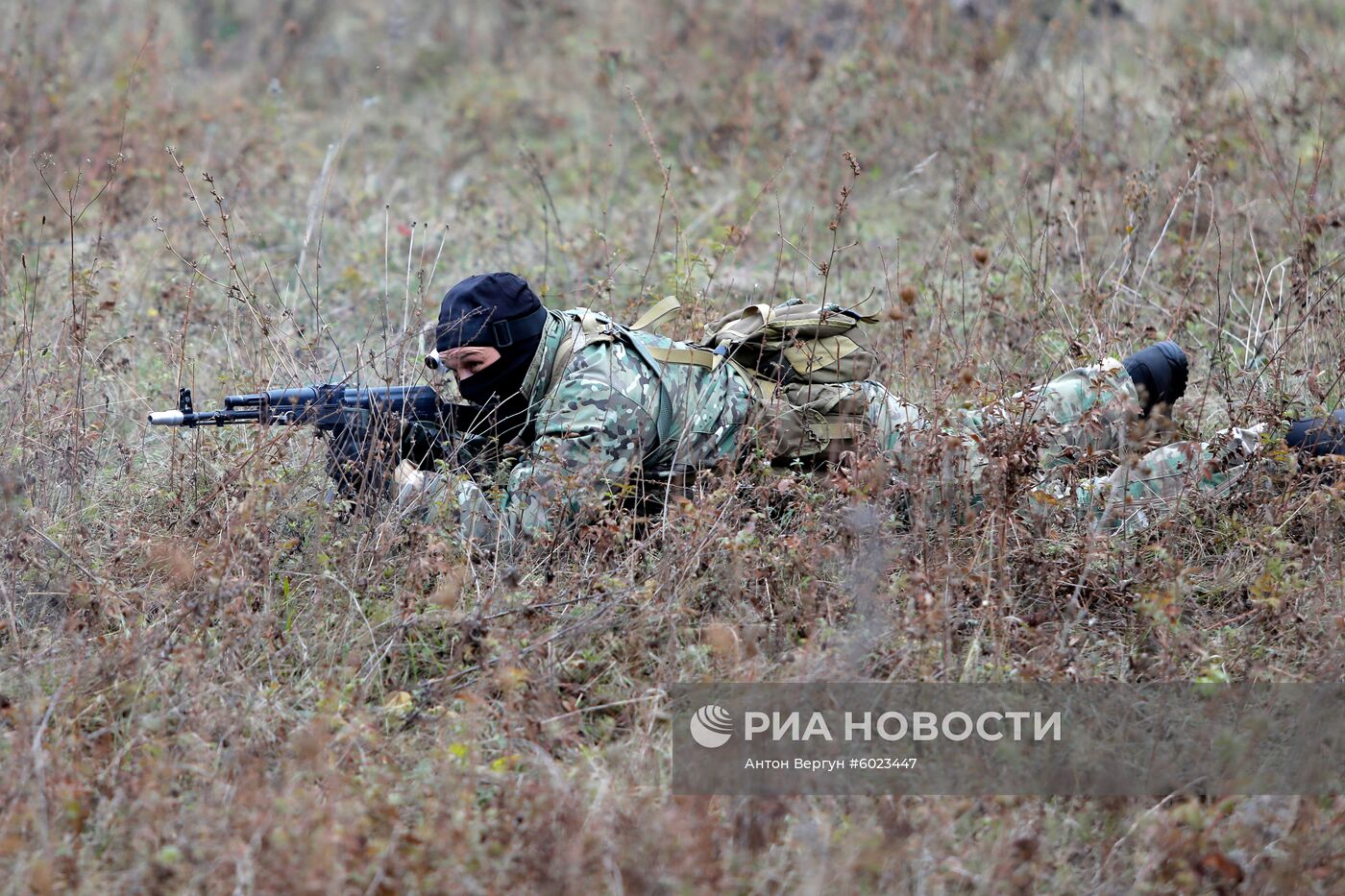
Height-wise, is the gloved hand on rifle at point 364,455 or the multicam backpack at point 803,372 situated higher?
the multicam backpack at point 803,372

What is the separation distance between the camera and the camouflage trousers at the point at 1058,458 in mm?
3707

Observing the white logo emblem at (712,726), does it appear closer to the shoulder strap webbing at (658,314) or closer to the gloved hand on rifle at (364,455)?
A: the gloved hand on rifle at (364,455)

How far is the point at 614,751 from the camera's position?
313 cm

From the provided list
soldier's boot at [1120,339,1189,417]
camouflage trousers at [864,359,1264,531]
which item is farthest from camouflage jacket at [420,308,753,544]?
soldier's boot at [1120,339,1189,417]

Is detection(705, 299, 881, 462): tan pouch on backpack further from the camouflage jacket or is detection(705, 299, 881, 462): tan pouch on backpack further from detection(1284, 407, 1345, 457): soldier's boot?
detection(1284, 407, 1345, 457): soldier's boot

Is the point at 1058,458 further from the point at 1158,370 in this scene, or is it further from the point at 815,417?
the point at 815,417

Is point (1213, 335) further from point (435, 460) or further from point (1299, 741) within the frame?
point (435, 460)

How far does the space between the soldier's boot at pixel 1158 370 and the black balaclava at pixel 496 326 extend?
2111 millimetres

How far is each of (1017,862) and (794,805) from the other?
51cm

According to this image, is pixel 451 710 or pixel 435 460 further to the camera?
pixel 435 460

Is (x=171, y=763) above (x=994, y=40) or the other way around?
the other way around

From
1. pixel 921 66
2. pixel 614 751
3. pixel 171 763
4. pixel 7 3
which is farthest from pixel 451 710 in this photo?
pixel 7 3

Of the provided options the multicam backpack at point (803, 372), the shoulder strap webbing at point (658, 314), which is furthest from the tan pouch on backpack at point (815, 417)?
the shoulder strap webbing at point (658, 314)

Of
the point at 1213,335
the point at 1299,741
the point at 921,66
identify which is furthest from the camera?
the point at 921,66
